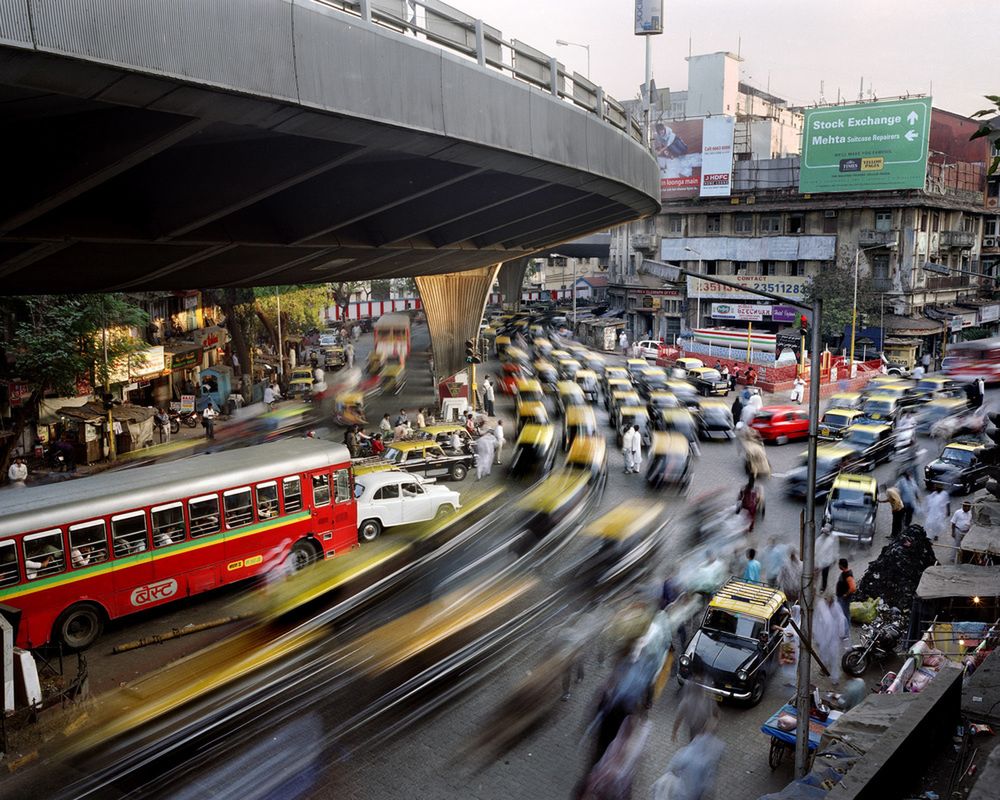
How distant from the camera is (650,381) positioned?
124 ft

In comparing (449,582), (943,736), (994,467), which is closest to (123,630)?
(449,582)

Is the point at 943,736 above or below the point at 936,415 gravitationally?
above

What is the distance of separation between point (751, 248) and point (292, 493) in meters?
50.3

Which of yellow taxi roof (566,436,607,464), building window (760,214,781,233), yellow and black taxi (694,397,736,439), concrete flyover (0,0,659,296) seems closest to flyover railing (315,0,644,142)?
concrete flyover (0,0,659,296)

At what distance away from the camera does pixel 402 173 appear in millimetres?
11555

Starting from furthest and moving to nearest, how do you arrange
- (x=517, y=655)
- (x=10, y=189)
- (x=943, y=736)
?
(x=517, y=655) < (x=10, y=189) < (x=943, y=736)

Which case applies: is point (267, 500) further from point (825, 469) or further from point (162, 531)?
point (825, 469)

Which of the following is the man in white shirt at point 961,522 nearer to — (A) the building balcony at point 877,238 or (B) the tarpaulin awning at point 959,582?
(B) the tarpaulin awning at point 959,582

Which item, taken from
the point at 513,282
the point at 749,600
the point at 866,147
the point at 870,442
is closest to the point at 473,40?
the point at 749,600

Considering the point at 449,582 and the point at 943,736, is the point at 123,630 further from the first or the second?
the point at 943,736

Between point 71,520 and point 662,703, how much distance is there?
954 cm

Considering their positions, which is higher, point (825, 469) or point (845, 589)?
point (845, 589)

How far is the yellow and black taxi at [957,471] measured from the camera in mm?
21359

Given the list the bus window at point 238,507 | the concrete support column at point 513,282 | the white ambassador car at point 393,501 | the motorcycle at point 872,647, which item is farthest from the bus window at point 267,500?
the concrete support column at point 513,282
